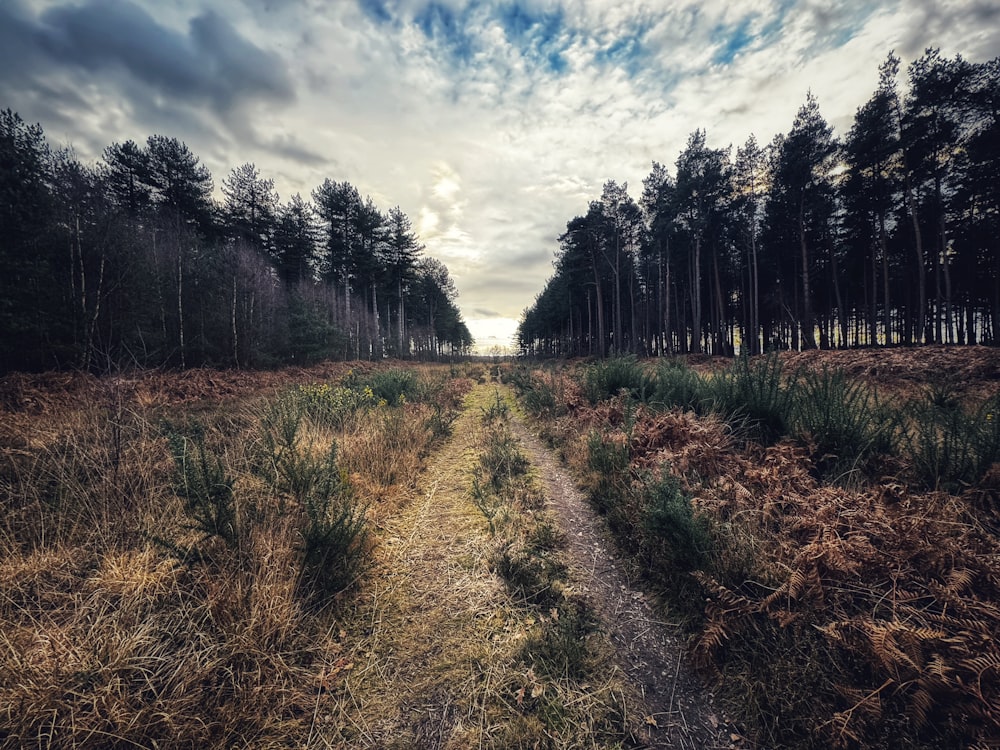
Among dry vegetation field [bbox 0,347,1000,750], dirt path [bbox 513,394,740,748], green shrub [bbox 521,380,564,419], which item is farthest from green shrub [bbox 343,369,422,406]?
dirt path [bbox 513,394,740,748]

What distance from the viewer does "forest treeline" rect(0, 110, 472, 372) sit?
1057 cm

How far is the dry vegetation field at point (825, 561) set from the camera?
5.12ft

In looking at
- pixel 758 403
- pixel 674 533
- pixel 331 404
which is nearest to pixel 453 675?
pixel 674 533

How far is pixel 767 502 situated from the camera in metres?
2.94

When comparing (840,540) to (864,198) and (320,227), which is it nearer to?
(864,198)

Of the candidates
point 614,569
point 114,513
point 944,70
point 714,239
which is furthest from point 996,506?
point 714,239

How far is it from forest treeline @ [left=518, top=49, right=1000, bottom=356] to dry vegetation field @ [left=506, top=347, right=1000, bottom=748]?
8.92 metres

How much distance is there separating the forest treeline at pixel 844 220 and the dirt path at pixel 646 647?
10.9 m

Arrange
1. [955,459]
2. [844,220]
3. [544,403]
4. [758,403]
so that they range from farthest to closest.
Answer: [844,220] → [544,403] → [758,403] → [955,459]

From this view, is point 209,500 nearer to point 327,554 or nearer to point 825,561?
point 327,554

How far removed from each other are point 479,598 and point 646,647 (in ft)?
4.22

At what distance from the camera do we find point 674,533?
2.76 m

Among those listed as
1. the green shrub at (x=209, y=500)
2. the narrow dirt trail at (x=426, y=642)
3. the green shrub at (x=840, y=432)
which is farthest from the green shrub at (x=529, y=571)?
the green shrub at (x=840, y=432)

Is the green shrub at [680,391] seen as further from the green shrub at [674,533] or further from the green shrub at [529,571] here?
the green shrub at [529,571]
